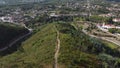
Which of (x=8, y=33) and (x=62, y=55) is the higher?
(x=62, y=55)

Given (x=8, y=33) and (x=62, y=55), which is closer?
(x=62, y=55)

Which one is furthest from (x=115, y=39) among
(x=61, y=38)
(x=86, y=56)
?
(x=86, y=56)

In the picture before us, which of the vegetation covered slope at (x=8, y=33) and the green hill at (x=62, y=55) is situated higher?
the green hill at (x=62, y=55)

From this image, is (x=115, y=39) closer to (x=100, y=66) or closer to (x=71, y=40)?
(x=71, y=40)

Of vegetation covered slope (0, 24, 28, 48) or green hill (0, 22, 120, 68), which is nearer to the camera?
green hill (0, 22, 120, 68)

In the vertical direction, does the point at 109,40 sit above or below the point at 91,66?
below

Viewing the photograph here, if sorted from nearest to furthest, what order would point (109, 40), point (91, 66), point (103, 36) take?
point (91, 66), point (109, 40), point (103, 36)

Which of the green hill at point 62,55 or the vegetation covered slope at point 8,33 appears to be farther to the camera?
the vegetation covered slope at point 8,33

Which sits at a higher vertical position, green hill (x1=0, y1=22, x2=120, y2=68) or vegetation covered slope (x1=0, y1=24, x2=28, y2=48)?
green hill (x1=0, y1=22, x2=120, y2=68)
